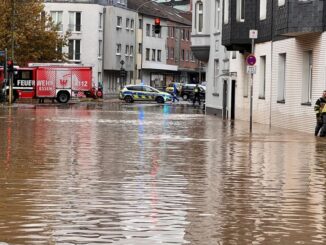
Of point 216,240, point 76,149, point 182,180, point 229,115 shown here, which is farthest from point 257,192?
point 229,115

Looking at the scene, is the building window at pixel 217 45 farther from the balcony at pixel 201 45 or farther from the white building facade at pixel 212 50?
the balcony at pixel 201 45

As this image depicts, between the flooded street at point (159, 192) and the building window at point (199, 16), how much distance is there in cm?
2834

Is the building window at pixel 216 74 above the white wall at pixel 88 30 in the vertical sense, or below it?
below

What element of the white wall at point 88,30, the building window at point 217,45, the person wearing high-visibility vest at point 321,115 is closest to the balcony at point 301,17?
the person wearing high-visibility vest at point 321,115

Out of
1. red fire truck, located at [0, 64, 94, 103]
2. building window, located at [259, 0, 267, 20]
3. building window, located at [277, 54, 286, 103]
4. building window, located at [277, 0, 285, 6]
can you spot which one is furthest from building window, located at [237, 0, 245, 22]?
red fire truck, located at [0, 64, 94, 103]

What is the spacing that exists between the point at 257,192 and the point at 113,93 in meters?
89.5

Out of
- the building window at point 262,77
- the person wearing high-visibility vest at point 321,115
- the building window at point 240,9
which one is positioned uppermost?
the building window at point 240,9

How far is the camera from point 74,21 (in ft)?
320

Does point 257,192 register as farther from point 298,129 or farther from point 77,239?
point 298,129

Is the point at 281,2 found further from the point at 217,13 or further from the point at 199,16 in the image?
the point at 199,16

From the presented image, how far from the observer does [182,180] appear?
1436 centimetres

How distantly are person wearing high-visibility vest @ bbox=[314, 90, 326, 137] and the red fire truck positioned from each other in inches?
1616

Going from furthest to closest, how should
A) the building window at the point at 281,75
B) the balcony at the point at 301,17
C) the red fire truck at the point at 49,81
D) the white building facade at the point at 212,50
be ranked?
the red fire truck at the point at 49,81
the white building facade at the point at 212,50
the building window at the point at 281,75
the balcony at the point at 301,17

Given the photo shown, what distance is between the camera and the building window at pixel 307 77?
31.4 m
